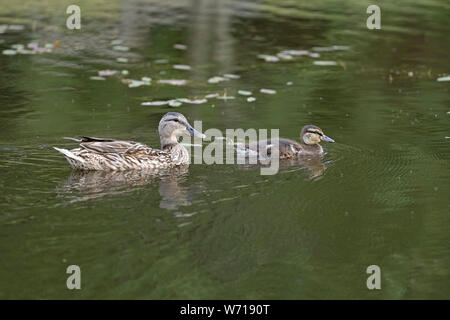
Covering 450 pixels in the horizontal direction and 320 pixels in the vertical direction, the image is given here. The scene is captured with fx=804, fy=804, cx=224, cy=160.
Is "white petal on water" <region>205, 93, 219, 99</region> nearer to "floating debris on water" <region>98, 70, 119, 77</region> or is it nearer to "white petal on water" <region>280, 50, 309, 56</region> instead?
"floating debris on water" <region>98, 70, 119, 77</region>

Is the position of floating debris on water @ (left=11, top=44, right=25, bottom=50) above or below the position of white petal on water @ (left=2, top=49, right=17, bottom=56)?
above

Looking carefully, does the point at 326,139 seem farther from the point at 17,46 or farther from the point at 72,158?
the point at 17,46

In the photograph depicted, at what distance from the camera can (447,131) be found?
37.1ft

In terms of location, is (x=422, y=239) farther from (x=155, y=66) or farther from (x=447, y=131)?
(x=155, y=66)

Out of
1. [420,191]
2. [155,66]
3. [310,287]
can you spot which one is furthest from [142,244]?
[155,66]

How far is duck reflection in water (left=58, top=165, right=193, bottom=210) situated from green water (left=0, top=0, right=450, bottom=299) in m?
0.03

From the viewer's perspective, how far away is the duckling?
10367mm

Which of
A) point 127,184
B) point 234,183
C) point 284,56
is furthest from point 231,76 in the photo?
point 127,184

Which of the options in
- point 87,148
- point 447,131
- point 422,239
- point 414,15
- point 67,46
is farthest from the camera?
point 414,15

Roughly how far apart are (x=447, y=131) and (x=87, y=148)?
16.7 ft

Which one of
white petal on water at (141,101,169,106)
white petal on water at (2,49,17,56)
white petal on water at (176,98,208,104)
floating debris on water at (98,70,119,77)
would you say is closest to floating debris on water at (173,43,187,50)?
floating debris on water at (98,70,119,77)

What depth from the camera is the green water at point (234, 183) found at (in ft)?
21.6

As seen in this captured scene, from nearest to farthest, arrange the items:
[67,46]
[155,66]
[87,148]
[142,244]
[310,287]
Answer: [310,287], [142,244], [87,148], [155,66], [67,46]

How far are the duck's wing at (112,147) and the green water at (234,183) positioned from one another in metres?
0.36
